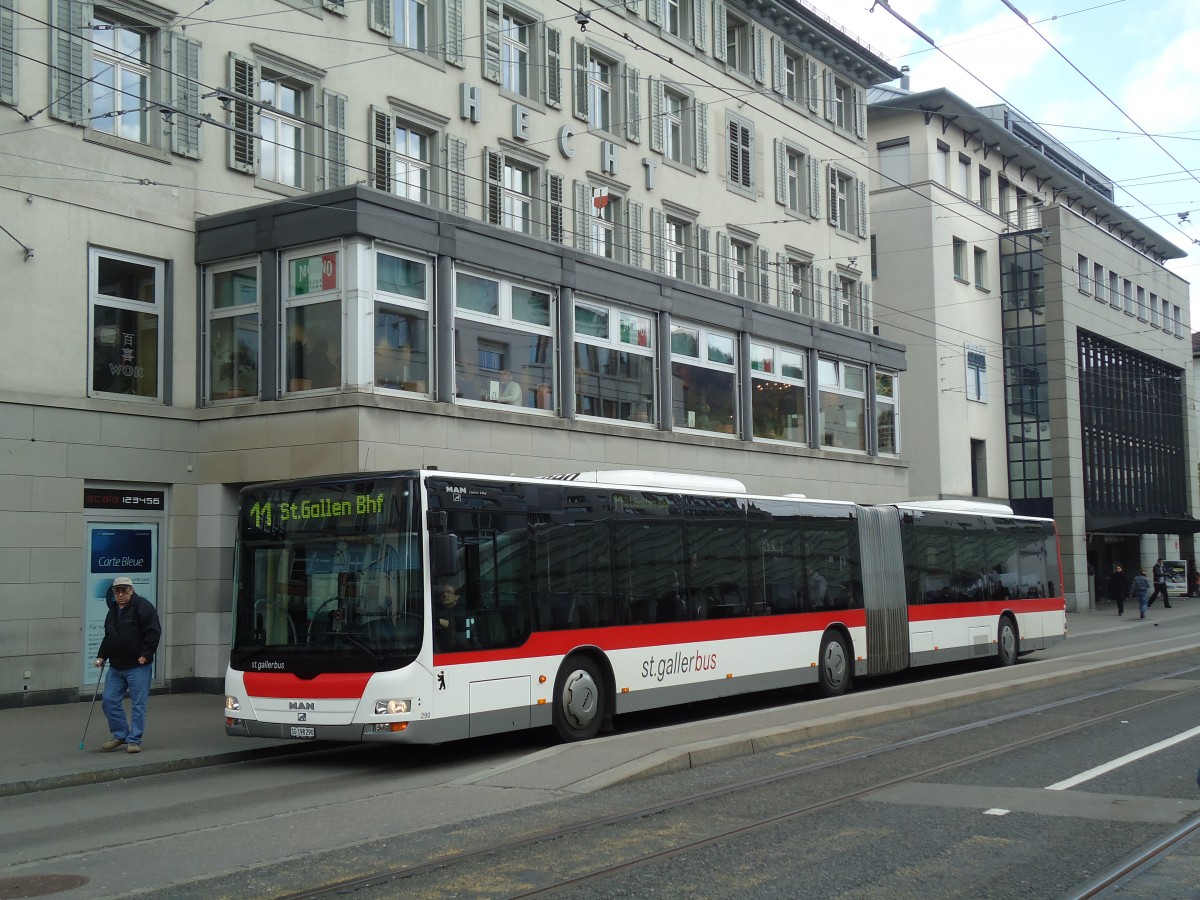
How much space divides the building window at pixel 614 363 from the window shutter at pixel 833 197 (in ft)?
38.2

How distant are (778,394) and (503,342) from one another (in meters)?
9.78

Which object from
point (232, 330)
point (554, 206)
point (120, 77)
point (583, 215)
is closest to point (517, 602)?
point (232, 330)

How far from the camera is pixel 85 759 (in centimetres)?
1273

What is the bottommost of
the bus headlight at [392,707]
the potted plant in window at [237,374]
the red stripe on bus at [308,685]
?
the bus headlight at [392,707]

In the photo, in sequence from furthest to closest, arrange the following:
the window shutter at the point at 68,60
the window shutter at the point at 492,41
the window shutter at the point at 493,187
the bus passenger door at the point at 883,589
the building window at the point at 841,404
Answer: the building window at the point at 841,404 < the window shutter at the point at 492,41 < the window shutter at the point at 493,187 < the bus passenger door at the point at 883,589 < the window shutter at the point at 68,60

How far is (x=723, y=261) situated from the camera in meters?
30.7

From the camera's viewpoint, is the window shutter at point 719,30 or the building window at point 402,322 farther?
the window shutter at point 719,30

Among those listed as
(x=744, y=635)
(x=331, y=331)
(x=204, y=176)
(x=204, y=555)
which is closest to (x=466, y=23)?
(x=204, y=176)

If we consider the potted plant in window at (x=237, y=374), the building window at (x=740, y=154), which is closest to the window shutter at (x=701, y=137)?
the building window at (x=740, y=154)

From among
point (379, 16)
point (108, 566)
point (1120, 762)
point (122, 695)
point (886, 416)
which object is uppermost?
point (379, 16)

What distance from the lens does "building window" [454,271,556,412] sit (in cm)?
2066

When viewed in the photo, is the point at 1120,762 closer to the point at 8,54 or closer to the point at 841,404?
the point at 8,54

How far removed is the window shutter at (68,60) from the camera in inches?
692

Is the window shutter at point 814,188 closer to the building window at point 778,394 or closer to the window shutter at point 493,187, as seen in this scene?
the building window at point 778,394
